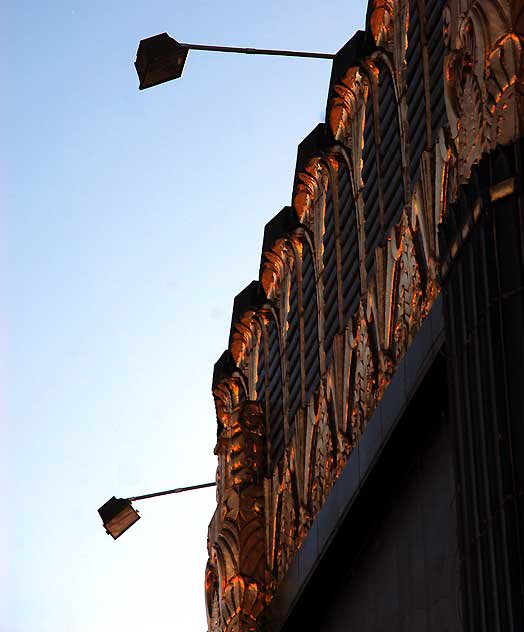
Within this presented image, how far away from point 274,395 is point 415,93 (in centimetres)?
737

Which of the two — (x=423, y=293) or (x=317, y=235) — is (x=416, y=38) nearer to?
(x=423, y=293)

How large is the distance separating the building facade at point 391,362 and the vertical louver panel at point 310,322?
6cm

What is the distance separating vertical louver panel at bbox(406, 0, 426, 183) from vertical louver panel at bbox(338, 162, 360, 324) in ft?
8.00

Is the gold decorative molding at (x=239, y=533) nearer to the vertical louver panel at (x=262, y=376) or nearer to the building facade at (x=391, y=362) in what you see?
the building facade at (x=391, y=362)

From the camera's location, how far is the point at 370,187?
19234 mm

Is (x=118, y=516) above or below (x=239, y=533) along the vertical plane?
above

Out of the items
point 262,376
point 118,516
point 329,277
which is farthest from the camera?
point 118,516

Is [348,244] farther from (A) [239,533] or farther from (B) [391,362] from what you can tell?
(A) [239,533]

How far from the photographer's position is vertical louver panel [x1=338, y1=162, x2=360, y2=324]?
1958 centimetres

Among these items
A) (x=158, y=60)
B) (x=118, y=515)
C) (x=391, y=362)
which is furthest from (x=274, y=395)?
(x=391, y=362)

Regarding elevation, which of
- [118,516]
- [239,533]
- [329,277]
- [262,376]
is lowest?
[239,533]

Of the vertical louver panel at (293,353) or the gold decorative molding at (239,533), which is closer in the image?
the vertical louver panel at (293,353)

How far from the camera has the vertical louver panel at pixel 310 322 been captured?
21.4 m

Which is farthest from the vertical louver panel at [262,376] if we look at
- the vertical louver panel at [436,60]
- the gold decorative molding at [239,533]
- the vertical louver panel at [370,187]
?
the vertical louver panel at [436,60]
